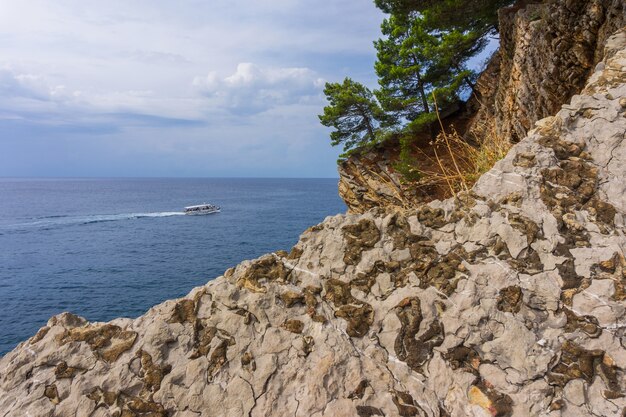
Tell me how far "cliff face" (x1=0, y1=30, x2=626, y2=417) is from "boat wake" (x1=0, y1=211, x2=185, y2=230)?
8250cm

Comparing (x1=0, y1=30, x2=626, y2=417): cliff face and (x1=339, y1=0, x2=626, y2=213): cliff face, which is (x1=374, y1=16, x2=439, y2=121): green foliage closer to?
(x1=339, y1=0, x2=626, y2=213): cliff face

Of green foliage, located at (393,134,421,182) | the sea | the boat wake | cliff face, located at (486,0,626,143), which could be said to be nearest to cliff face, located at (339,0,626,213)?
cliff face, located at (486,0,626,143)

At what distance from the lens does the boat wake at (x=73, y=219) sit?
6962cm

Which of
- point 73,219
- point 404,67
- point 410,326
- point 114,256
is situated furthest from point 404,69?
point 73,219

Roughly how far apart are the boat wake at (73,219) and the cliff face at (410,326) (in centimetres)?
8250

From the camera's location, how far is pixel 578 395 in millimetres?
2848

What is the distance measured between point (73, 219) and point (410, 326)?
91.1 metres

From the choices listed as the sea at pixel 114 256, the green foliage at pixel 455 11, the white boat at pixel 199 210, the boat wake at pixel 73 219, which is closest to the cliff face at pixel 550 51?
the green foliage at pixel 455 11

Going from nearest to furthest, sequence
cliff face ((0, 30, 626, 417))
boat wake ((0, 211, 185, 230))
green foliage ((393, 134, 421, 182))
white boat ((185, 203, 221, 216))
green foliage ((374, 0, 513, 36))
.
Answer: cliff face ((0, 30, 626, 417)) < green foliage ((374, 0, 513, 36)) < green foliage ((393, 134, 421, 182)) < boat wake ((0, 211, 185, 230)) < white boat ((185, 203, 221, 216))

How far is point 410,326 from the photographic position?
3.55 metres

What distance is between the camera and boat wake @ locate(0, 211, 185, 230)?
6962 centimetres

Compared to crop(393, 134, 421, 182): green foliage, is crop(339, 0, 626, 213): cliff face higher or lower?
higher

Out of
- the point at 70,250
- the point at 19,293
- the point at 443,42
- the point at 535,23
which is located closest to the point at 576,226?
the point at 535,23

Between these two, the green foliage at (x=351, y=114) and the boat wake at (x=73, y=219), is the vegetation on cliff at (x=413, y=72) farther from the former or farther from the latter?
the boat wake at (x=73, y=219)
